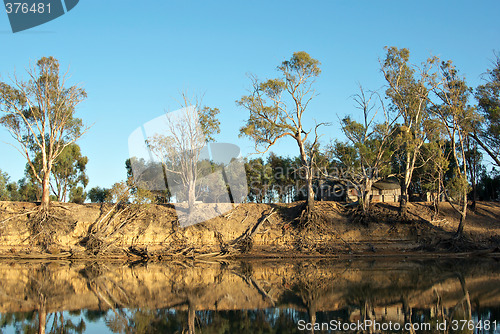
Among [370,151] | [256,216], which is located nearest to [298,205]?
[256,216]

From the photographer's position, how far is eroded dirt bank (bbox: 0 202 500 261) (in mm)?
26000

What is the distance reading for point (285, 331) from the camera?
958 centimetres

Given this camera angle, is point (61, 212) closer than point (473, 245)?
No

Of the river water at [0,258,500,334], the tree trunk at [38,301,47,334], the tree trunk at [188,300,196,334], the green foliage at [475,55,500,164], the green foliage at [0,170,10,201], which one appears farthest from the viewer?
the green foliage at [0,170,10,201]

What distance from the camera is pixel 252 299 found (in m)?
13.3

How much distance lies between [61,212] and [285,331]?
2296 centimetres

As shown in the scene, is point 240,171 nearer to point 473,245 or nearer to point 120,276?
point 473,245

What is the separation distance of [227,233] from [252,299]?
14490 millimetres

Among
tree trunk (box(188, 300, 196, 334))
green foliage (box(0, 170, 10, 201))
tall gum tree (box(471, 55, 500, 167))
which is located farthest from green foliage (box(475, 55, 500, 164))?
green foliage (box(0, 170, 10, 201))

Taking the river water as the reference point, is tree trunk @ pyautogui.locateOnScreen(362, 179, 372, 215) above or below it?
above

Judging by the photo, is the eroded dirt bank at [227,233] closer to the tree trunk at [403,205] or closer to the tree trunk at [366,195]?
the tree trunk at [403,205]

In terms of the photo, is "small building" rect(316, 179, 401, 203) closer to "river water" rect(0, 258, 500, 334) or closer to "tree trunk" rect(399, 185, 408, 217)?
"tree trunk" rect(399, 185, 408, 217)

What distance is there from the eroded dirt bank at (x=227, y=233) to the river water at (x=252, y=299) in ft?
15.5

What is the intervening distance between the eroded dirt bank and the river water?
4.71 metres
